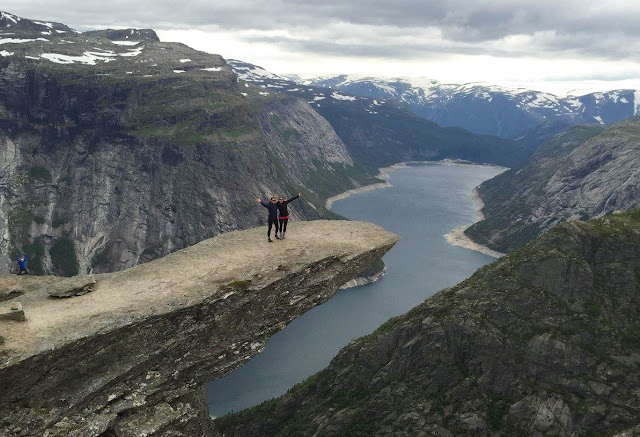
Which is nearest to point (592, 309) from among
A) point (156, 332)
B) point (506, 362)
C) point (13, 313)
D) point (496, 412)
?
point (506, 362)

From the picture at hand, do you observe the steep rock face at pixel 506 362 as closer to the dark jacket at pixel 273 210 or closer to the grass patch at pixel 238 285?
the dark jacket at pixel 273 210

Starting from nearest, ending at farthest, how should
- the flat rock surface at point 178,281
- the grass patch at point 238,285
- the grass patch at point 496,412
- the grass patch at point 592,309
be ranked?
the flat rock surface at point 178,281
the grass patch at point 238,285
the grass patch at point 496,412
the grass patch at point 592,309

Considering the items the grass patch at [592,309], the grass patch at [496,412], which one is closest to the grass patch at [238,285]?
the grass patch at [496,412]

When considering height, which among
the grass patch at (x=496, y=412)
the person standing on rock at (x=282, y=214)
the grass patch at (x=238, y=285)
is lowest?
the grass patch at (x=496, y=412)

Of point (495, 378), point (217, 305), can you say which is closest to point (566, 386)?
point (495, 378)

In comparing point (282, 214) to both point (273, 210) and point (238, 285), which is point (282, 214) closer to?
point (273, 210)

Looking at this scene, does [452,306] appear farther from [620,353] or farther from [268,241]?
[268,241]

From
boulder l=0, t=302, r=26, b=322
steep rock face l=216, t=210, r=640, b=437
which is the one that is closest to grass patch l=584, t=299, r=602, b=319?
steep rock face l=216, t=210, r=640, b=437
